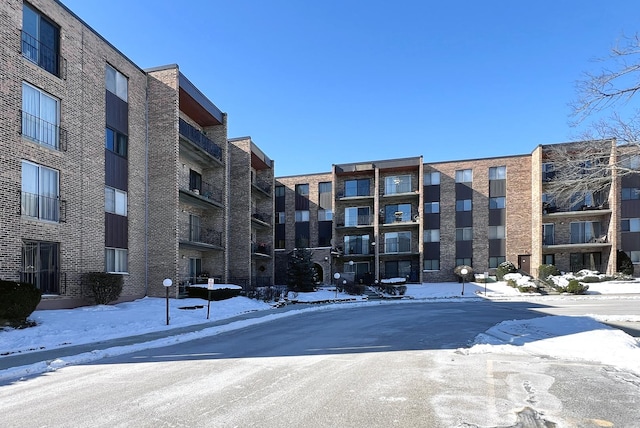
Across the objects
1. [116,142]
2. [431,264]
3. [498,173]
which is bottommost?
[431,264]

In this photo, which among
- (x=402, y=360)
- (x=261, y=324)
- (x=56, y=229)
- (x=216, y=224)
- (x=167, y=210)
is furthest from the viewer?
(x=216, y=224)

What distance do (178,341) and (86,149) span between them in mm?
11332

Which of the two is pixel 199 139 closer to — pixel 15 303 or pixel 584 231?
pixel 15 303

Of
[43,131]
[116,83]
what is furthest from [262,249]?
[43,131]

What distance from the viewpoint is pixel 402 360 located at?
26.8 feet

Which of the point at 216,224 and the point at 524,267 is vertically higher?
the point at 216,224

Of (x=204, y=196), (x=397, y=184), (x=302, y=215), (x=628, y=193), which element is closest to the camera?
(x=204, y=196)

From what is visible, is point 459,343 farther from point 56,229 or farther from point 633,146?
point 56,229

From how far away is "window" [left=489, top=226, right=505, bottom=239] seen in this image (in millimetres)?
38062

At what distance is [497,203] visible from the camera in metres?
38.4

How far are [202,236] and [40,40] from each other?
15.0 m

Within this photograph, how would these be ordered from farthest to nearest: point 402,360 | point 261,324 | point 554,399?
point 261,324, point 402,360, point 554,399

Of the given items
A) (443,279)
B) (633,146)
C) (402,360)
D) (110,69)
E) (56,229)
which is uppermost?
(110,69)

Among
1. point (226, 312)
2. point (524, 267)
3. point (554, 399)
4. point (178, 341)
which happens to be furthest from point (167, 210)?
point (524, 267)
